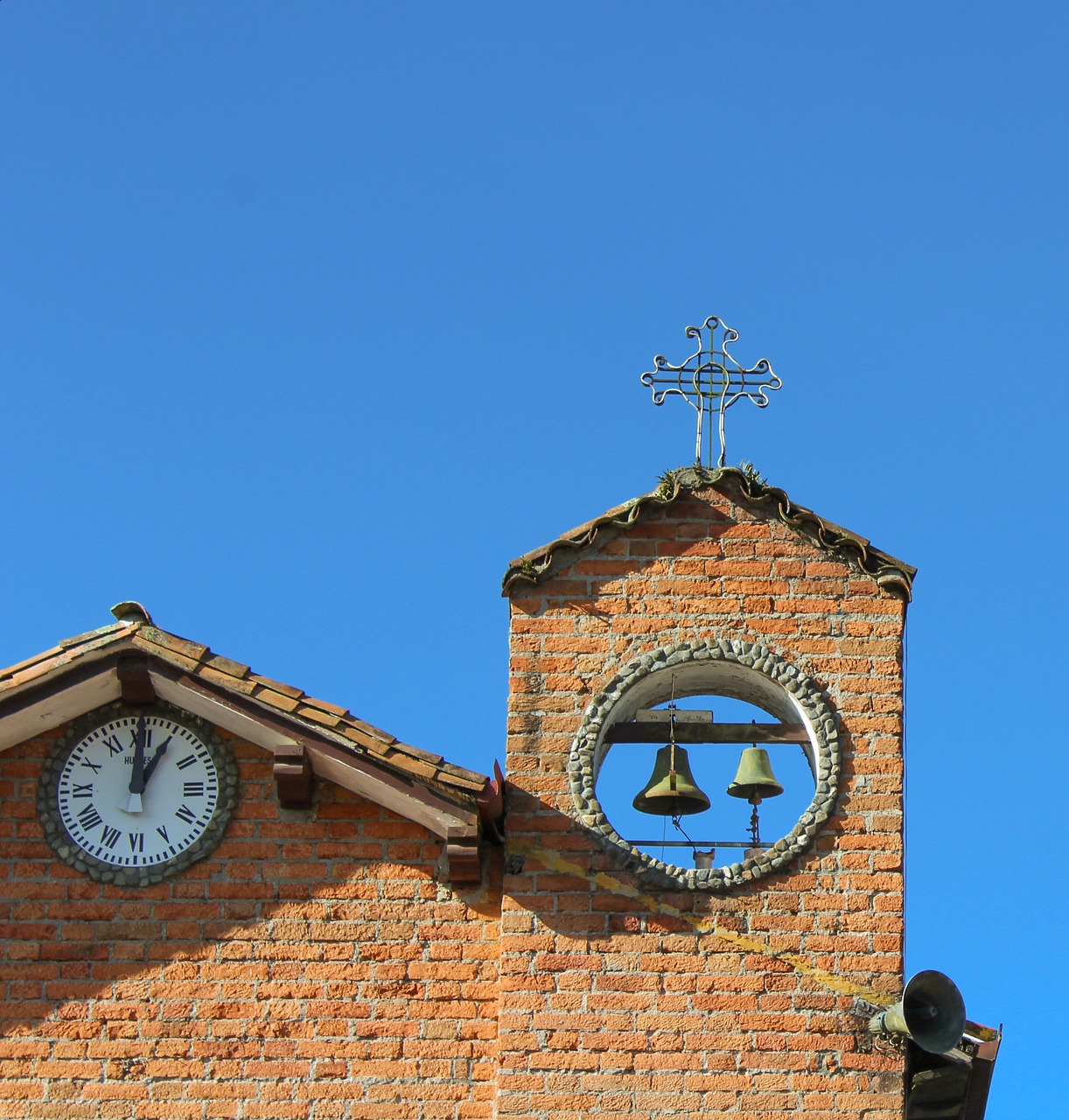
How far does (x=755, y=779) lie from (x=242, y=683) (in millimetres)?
3114

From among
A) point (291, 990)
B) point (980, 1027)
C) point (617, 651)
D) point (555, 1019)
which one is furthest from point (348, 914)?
point (980, 1027)

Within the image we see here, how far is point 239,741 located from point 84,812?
0.97 m

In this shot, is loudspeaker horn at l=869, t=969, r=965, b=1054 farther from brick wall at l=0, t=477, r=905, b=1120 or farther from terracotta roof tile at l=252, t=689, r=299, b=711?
terracotta roof tile at l=252, t=689, r=299, b=711

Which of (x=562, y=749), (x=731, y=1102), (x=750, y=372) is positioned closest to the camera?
(x=731, y=1102)

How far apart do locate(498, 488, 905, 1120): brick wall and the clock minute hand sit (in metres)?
2.00

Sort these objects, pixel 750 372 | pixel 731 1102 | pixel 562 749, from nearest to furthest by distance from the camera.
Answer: pixel 731 1102 → pixel 562 749 → pixel 750 372

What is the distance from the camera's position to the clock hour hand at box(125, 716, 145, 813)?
12.7 metres

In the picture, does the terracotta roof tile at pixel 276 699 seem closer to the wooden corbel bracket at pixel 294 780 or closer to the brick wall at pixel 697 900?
the wooden corbel bracket at pixel 294 780

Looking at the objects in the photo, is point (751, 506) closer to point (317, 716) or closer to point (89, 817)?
point (317, 716)

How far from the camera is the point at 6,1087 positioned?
39.7ft

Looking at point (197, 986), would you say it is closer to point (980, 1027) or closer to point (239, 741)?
point (239, 741)

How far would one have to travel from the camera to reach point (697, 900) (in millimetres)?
12406

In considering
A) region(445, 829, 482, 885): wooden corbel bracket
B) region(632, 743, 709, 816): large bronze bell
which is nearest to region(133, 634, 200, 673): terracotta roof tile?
region(445, 829, 482, 885): wooden corbel bracket

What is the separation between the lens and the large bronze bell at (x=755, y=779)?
13.4 meters
